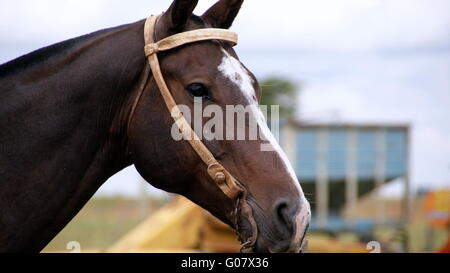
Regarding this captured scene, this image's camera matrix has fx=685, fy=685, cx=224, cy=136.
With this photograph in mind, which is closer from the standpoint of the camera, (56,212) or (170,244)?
(56,212)

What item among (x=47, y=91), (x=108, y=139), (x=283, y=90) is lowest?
(x=283, y=90)

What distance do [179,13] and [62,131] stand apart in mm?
802

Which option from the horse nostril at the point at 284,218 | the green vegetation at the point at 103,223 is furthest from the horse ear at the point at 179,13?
the green vegetation at the point at 103,223

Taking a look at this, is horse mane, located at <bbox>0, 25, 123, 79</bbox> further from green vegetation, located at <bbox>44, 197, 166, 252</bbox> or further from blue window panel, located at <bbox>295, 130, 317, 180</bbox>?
blue window panel, located at <bbox>295, 130, 317, 180</bbox>

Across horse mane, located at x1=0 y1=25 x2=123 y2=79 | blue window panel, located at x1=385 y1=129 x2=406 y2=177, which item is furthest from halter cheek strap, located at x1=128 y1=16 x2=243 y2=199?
blue window panel, located at x1=385 y1=129 x2=406 y2=177

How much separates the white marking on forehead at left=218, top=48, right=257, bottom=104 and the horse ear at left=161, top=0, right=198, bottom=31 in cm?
28

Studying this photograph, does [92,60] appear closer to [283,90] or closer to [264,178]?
[264,178]

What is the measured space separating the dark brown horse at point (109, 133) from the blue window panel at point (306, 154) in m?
13.4

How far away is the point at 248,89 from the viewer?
3.25 metres

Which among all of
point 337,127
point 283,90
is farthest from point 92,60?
point 283,90

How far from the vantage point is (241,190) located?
3.17 metres

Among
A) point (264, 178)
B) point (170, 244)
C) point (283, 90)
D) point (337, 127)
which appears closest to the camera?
point (264, 178)

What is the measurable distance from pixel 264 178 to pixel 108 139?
0.83 metres

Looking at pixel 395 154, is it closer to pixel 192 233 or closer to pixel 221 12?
pixel 192 233
